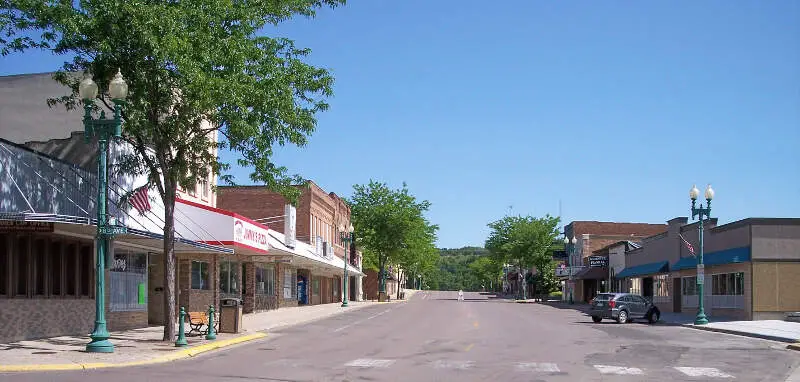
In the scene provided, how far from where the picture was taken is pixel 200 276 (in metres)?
36.5

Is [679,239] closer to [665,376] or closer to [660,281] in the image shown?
[660,281]

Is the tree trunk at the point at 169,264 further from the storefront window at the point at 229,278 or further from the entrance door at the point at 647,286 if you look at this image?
the entrance door at the point at 647,286

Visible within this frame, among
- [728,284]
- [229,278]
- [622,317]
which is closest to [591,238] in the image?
[728,284]

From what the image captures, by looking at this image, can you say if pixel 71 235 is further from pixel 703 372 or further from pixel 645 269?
pixel 645 269

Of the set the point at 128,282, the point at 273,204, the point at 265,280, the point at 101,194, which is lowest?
the point at 265,280

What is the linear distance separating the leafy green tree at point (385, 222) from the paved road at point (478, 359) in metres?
55.8

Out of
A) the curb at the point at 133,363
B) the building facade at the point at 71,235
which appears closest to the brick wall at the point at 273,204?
the building facade at the point at 71,235

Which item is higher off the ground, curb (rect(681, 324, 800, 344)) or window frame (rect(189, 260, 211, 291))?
window frame (rect(189, 260, 211, 291))

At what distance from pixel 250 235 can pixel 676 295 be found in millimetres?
29161

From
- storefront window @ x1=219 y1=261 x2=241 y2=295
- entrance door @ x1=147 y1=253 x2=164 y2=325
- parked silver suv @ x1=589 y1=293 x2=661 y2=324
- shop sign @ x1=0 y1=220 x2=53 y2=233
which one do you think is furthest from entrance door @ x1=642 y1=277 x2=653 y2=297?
shop sign @ x1=0 y1=220 x2=53 y2=233

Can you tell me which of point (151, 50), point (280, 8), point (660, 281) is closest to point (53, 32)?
point (151, 50)

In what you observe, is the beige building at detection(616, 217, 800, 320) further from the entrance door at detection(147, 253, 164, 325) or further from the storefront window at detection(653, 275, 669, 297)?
the entrance door at detection(147, 253, 164, 325)

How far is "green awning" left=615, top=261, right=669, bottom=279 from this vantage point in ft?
176

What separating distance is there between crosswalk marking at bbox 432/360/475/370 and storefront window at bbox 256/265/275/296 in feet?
102
